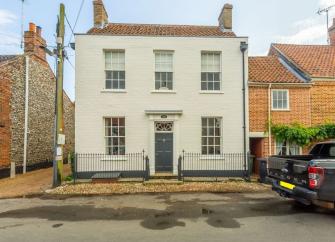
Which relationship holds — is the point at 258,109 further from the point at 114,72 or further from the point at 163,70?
the point at 114,72

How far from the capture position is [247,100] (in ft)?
46.0

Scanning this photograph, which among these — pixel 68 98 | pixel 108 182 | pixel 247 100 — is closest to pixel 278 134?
pixel 247 100

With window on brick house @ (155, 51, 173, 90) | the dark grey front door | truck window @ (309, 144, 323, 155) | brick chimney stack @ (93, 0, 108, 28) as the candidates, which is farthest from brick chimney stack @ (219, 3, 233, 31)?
truck window @ (309, 144, 323, 155)

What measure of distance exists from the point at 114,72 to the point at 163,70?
2.66 meters

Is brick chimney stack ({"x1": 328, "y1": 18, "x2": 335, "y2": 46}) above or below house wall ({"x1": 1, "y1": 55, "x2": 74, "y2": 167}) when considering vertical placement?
above

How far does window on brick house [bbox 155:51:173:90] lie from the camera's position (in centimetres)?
1388

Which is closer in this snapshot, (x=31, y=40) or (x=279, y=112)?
(x=279, y=112)

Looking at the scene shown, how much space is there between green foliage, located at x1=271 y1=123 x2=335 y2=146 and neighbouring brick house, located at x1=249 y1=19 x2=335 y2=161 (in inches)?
15.9

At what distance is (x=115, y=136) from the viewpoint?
A: 44.4ft

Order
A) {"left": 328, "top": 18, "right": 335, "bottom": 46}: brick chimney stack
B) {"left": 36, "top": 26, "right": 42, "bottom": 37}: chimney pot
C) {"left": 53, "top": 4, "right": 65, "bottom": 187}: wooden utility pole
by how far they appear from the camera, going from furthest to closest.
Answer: {"left": 328, "top": 18, "right": 335, "bottom": 46}: brick chimney stack → {"left": 36, "top": 26, "right": 42, "bottom": 37}: chimney pot → {"left": 53, "top": 4, "right": 65, "bottom": 187}: wooden utility pole

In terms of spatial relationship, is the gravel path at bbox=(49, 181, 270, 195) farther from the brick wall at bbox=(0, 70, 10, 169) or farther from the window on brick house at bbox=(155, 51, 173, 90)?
the window on brick house at bbox=(155, 51, 173, 90)

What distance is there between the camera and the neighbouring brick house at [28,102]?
13914 mm

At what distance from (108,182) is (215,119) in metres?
6.57

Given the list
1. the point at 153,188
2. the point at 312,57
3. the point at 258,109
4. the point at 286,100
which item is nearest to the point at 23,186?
the point at 153,188
